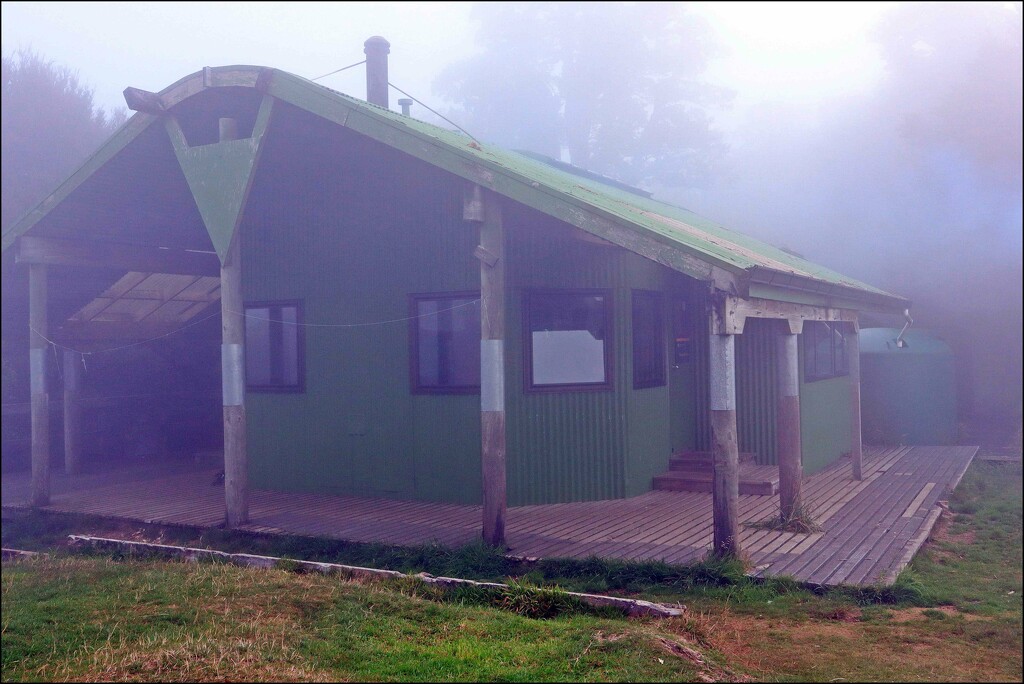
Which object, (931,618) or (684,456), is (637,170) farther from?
(931,618)

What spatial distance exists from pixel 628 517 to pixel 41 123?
17.9 meters

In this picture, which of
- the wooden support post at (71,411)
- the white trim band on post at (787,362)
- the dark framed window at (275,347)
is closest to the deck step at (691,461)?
the white trim band on post at (787,362)

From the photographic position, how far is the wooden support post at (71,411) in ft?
41.0

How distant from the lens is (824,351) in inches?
500

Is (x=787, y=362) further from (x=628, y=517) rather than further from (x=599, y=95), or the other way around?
(x=599, y=95)

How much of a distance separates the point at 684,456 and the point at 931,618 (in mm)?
5190

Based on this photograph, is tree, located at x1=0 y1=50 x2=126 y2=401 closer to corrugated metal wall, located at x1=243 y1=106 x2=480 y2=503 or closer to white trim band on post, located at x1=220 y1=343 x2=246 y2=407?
corrugated metal wall, located at x1=243 y1=106 x2=480 y2=503

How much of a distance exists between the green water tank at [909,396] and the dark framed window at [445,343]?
30.0 feet

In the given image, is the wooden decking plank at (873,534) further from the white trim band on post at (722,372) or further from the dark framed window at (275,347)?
the dark framed window at (275,347)

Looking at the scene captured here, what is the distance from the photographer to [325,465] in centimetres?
1027

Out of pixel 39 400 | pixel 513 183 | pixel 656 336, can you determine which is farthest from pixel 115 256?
pixel 656 336

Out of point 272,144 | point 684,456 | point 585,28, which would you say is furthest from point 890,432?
point 585,28

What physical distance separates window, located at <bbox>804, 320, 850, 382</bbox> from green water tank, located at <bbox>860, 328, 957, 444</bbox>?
1.97 meters

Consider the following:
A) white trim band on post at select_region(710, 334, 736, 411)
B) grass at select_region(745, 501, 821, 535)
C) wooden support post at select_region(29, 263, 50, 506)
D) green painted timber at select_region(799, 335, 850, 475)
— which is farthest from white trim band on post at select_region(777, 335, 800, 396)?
wooden support post at select_region(29, 263, 50, 506)
